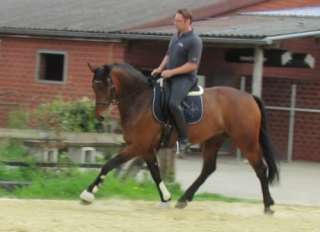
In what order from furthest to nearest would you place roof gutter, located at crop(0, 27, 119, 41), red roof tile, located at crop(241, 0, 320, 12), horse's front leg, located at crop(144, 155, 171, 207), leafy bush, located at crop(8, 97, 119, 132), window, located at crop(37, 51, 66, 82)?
window, located at crop(37, 51, 66, 82), red roof tile, located at crop(241, 0, 320, 12), roof gutter, located at crop(0, 27, 119, 41), leafy bush, located at crop(8, 97, 119, 132), horse's front leg, located at crop(144, 155, 171, 207)

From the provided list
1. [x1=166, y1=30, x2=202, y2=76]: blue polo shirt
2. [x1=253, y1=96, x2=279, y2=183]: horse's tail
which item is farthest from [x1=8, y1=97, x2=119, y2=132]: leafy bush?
[x1=253, y1=96, x2=279, y2=183]: horse's tail

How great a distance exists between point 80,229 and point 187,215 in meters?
2.22

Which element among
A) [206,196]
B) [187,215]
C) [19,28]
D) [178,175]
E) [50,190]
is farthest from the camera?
[19,28]

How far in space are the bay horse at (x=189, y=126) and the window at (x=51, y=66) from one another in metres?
12.2

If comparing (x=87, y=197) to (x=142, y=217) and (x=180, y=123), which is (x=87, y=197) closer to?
(x=142, y=217)

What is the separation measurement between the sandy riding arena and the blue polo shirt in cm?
191

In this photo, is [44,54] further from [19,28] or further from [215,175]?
[215,175]

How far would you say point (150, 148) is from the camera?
1222 centimetres

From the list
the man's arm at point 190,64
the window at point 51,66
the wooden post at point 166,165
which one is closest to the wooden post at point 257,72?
the wooden post at point 166,165

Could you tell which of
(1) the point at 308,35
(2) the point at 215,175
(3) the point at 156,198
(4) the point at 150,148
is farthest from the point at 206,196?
(1) the point at 308,35

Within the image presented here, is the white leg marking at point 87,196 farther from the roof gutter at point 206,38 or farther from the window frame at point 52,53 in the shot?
the window frame at point 52,53

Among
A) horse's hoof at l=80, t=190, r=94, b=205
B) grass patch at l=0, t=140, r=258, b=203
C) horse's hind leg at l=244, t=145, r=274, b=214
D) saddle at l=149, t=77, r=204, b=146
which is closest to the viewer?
horse's hoof at l=80, t=190, r=94, b=205

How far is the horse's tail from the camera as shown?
12.8m

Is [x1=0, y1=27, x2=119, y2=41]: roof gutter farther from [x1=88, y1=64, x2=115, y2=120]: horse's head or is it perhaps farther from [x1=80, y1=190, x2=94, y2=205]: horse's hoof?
[x1=80, y1=190, x2=94, y2=205]: horse's hoof
